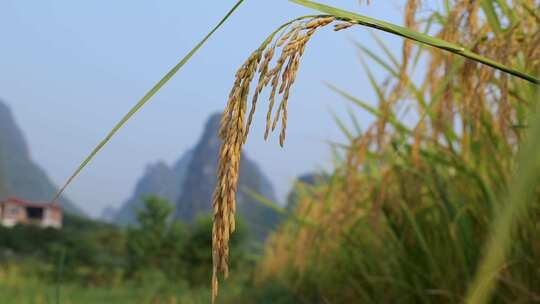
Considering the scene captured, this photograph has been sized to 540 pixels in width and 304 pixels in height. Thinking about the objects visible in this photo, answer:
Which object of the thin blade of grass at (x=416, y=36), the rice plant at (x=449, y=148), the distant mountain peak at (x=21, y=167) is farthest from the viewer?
the distant mountain peak at (x=21, y=167)

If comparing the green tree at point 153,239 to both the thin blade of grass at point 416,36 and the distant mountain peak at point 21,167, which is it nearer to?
the thin blade of grass at point 416,36

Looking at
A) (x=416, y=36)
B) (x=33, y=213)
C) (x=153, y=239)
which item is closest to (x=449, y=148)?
(x=416, y=36)

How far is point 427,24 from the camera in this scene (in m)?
1.96

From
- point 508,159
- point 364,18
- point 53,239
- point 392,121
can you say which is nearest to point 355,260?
point 392,121

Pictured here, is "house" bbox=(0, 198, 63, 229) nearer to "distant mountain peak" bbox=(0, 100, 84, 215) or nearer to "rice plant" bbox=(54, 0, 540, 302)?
"distant mountain peak" bbox=(0, 100, 84, 215)

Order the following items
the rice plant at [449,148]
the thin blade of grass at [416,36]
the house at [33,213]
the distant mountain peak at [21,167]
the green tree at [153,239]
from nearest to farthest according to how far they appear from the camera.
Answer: the thin blade of grass at [416,36] → the rice plant at [449,148] → the green tree at [153,239] → the house at [33,213] → the distant mountain peak at [21,167]

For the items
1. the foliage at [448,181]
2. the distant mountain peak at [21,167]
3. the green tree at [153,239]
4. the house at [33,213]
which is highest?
the foliage at [448,181]

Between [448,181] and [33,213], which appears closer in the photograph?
[448,181]

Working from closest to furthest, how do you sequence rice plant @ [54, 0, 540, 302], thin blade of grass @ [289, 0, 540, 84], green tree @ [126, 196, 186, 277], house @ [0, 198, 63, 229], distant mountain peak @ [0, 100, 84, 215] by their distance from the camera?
thin blade of grass @ [289, 0, 540, 84], rice plant @ [54, 0, 540, 302], green tree @ [126, 196, 186, 277], house @ [0, 198, 63, 229], distant mountain peak @ [0, 100, 84, 215]

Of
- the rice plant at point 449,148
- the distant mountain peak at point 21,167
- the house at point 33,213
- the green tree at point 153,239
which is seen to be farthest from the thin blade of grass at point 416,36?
the distant mountain peak at point 21,167

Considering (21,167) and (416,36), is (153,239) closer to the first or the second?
(416,36)

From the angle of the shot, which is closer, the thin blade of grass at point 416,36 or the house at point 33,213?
the thin blade of grass at point 416,36

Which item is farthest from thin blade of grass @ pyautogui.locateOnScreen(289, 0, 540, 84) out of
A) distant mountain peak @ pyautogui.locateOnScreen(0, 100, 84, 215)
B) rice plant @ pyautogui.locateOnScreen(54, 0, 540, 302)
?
distant mountain peak @ pyautogui.locateOnScreen(0, 100, 84, 215)

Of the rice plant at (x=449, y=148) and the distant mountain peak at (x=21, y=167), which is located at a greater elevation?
the rice plant at (x=449, y=148)
